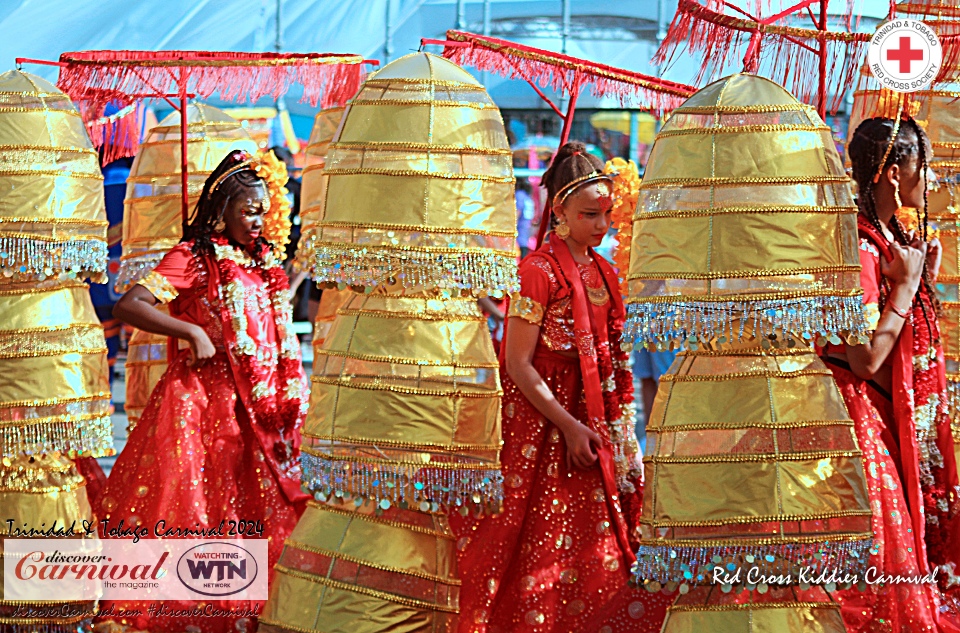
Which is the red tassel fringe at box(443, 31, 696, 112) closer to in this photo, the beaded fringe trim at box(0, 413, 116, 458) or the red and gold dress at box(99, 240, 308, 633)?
the red and gold dress at box(99, 240, 308, 633)

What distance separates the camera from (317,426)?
3.44m

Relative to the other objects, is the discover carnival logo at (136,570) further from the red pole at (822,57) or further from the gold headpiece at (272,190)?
the red pole at (822,57)

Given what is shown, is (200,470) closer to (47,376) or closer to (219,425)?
(219,425)

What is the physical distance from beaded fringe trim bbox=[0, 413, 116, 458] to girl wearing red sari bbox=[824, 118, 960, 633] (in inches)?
91.1

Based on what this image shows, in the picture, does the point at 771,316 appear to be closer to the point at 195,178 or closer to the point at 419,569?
the point at 419,569

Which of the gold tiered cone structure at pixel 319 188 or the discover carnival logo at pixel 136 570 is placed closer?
the discover carnival logo at pixel 136 570

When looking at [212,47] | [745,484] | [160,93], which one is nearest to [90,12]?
[212,47]

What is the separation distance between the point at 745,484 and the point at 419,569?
0.88 meters

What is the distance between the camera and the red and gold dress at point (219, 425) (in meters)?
4.42

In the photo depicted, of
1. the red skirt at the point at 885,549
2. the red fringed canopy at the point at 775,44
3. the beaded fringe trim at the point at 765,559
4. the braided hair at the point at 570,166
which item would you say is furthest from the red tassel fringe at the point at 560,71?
the beaded fringe trim at the point at 765,559

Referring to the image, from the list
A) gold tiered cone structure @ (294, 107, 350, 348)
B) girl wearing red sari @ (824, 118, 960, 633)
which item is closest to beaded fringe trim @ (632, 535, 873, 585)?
girl wearing red sari @ (824, 118, 960, 633)

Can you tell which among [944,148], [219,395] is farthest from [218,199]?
[944,148]

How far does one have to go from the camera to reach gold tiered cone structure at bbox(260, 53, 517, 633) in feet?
11.0

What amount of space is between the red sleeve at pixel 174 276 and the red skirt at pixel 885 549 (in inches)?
90.0
